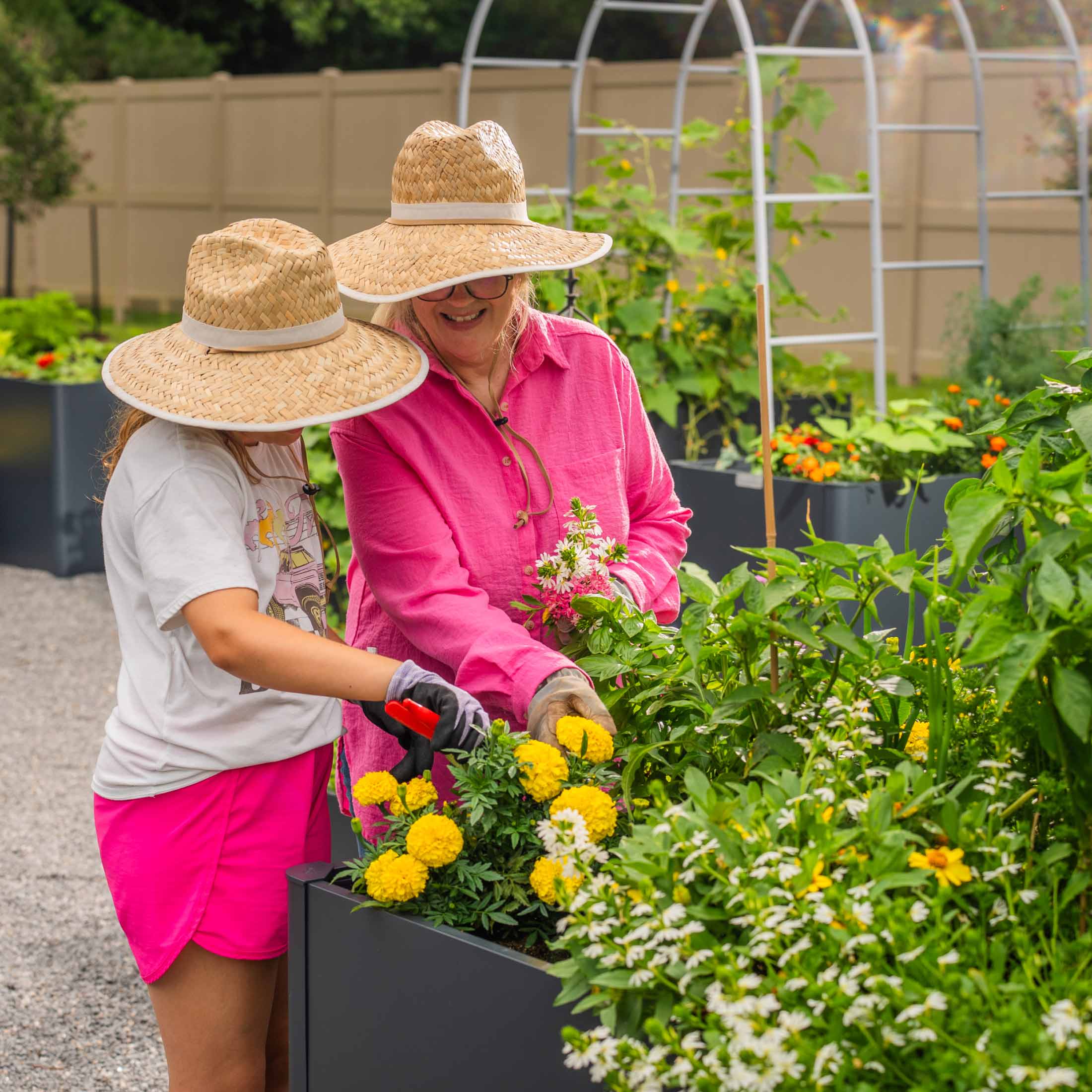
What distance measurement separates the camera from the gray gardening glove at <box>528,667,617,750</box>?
5.16 feet

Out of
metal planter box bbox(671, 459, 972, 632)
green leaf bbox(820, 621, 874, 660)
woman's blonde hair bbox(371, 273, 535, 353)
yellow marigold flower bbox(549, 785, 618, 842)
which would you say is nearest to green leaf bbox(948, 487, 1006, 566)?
green leaf bbox(820, 621, 874, 660)

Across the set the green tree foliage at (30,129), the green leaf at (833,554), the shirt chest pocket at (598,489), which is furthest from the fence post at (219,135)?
the green leaf at (833,554)

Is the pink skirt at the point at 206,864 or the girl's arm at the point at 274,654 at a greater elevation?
the girl's arm at the point at 274,654

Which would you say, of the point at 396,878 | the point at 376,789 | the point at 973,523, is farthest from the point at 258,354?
the point at 973,523

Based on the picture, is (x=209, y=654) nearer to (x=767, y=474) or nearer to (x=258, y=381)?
(x=258, y=381)

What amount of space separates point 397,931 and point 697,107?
1026 centimetres

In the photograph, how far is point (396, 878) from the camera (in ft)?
4.50

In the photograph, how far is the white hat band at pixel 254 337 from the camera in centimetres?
158

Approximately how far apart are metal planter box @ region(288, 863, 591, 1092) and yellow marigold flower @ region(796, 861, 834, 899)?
11.4 inches

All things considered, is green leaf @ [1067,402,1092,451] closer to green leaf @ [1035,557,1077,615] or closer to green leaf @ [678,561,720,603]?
green leaf @ [1035,557,1077,615]

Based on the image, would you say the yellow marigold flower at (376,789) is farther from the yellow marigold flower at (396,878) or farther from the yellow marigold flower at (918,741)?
the yellow marigold flower at (918,741)

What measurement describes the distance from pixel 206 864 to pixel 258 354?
0.63 meters

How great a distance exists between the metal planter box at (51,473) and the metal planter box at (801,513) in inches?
112

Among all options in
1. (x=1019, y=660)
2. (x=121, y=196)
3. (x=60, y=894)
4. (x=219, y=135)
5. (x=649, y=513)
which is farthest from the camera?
(x=121, y=196)
